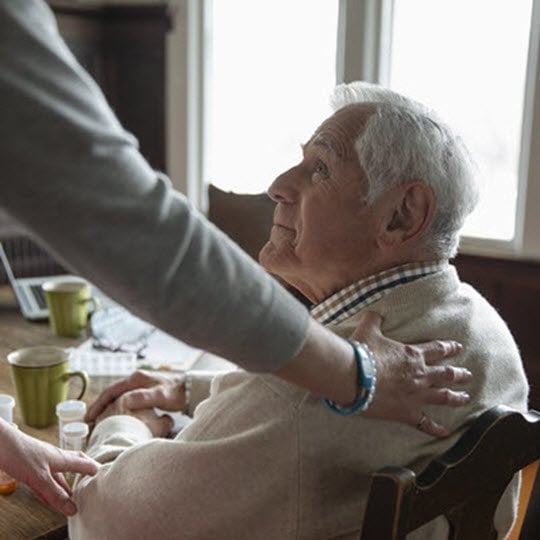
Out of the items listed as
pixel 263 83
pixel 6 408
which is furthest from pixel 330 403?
pixel 263 83

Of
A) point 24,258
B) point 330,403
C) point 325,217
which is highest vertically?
point 325,217

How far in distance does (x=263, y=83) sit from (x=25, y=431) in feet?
10.1

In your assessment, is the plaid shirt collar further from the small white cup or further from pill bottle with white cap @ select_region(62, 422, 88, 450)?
the small white cup

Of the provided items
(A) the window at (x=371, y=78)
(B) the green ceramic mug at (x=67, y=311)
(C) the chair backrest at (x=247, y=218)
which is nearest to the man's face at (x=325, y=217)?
(B) the green ceramic mug at (x=67, y=311)

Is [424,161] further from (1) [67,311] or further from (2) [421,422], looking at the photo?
(1) [67,311]

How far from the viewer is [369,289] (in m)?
1.11

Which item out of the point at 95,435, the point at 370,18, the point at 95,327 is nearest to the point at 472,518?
the point at 95,435

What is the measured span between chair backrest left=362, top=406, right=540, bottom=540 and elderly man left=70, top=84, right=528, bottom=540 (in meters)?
0.06

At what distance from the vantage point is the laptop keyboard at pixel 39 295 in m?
2.06

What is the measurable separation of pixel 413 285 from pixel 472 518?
0.33 meters

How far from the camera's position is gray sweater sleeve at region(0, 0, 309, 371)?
585 mm

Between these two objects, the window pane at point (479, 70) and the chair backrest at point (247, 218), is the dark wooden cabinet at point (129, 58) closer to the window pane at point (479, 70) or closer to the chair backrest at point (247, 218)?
the window pane at point (479, 70)

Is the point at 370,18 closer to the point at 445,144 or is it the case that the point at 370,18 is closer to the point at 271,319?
the point at 445,144

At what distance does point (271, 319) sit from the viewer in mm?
719
